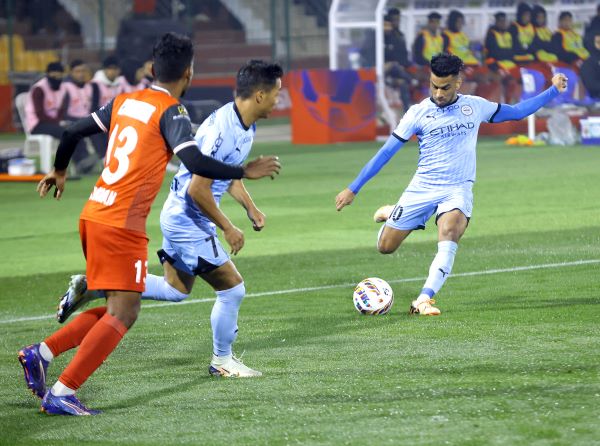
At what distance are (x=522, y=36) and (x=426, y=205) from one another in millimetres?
21789

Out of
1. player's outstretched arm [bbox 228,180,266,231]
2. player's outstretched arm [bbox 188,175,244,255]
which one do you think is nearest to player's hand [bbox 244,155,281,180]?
player's outstretched arm [bbox 188,175,244,255]

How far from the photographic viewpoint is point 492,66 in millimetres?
30922

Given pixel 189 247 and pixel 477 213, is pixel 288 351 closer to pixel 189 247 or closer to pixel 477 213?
pixel 189 247

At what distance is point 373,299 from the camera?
9883mm

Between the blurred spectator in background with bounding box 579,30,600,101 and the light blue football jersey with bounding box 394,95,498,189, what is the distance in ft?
63.0

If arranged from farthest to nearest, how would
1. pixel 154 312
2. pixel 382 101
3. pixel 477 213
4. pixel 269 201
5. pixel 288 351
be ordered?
pixel 382 101
pixel 269 201
pixel 477 213
pixel 154 312
pixel 288 351

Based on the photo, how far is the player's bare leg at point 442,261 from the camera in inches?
387

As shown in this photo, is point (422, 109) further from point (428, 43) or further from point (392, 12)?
point (428, 43)

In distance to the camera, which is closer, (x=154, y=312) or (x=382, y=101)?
(x=154, y=312)

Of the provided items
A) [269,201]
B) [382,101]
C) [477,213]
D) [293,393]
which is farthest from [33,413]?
[382,101]

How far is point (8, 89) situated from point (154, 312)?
25.5 m

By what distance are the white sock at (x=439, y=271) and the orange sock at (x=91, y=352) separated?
11.2ft

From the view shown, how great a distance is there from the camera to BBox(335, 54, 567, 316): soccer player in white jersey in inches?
406

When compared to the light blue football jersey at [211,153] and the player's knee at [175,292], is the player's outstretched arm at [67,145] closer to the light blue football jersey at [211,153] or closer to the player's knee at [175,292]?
the light blue football jersey at [211,153]
